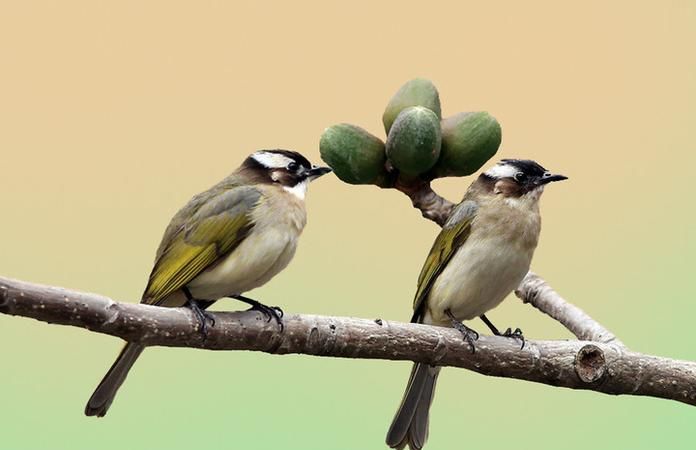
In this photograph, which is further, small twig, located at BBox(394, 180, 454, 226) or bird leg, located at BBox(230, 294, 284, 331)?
small twig, located at BBox(394, 180, 454, 226)

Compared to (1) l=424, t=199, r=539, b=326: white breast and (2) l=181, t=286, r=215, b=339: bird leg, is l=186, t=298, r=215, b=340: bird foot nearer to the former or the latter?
(2) l=181, t=286, r=215, b=339: bird leg

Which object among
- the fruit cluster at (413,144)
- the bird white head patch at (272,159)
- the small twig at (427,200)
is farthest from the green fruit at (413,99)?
the bird white head patch at (272,159)

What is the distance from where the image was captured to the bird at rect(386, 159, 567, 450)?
6.16 meters

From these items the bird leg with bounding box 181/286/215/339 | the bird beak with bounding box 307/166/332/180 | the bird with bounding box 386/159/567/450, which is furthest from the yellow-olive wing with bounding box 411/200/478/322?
the bird leg with bounding box 181/286/215/339

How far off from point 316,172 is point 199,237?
33.1 inches

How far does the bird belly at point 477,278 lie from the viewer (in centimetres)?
616

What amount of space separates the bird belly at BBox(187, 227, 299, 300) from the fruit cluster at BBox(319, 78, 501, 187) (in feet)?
1.74

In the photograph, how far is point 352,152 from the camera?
5684mm

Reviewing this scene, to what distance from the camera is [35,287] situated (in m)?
4.20

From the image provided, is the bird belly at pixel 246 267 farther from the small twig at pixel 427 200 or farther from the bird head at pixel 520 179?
the bird head at pixel 520 179

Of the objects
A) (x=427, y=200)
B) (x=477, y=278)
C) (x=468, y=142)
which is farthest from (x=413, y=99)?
(x=477, y=278)

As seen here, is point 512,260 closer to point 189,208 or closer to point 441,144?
point 441,144

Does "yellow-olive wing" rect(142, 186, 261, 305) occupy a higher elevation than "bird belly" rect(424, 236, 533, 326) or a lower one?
lower

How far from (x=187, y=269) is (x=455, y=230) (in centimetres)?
173
